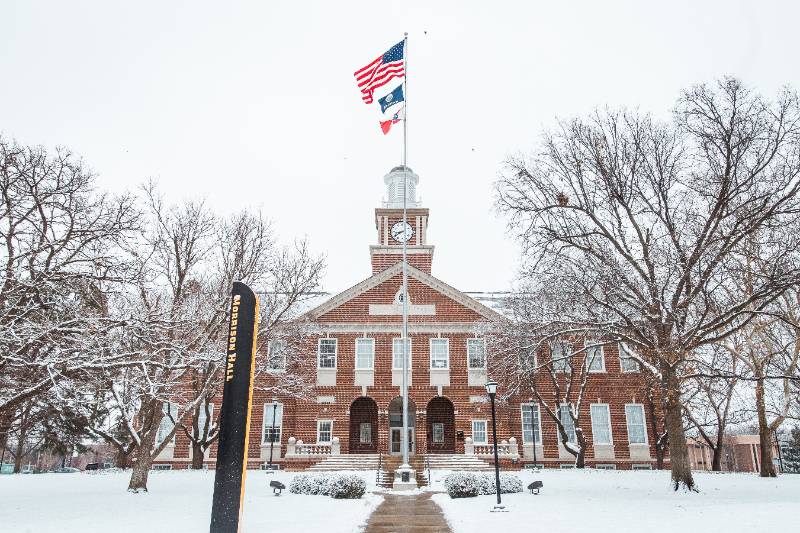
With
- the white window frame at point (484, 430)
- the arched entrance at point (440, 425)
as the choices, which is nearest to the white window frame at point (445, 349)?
the arched entrance at point (440, 425)

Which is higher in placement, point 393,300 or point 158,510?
point 393,300

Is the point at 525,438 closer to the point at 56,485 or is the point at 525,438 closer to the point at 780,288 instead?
the point at 780,288

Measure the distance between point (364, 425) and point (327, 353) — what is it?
4784 mm

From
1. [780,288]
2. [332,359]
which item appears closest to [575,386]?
[332,359]

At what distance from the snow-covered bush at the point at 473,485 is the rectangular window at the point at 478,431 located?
1318 cm

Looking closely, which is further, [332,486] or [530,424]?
[530,424]

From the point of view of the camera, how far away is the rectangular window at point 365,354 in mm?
32406

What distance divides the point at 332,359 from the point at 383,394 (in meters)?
3.54

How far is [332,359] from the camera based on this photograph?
32500mm

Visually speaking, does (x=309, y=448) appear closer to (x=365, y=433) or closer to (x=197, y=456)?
(x=365, y=433)

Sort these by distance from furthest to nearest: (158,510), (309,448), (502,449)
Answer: (309,448) → (502,449) → (158,510)

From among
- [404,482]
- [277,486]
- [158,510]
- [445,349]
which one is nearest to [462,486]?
[404,482]

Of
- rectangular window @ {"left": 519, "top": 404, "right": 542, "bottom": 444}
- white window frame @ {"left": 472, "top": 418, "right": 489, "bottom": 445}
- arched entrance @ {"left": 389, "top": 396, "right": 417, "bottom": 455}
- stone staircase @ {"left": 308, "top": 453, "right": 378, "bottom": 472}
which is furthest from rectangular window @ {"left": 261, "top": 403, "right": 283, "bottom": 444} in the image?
rectangular window @ {"left": 519, "top": 404, "right": 542, "bottom": 444}

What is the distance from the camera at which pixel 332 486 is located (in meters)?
17.1
